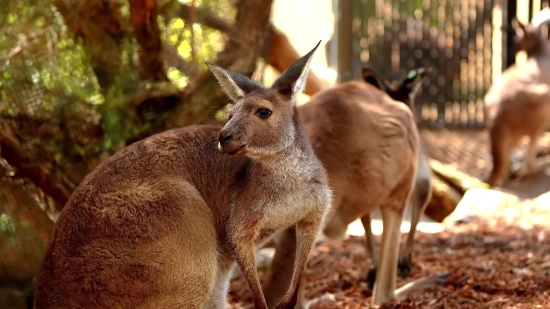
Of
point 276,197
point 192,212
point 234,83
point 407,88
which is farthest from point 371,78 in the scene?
point 192,212

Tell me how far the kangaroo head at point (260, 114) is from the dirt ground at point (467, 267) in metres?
1.79

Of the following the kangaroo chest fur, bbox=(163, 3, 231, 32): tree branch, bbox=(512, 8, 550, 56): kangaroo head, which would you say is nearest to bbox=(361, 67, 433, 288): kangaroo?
bbox=(163, 3, 231, 32): tree branch

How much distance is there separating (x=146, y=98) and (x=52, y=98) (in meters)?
0.70

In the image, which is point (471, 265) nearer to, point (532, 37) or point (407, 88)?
point (407, 88)

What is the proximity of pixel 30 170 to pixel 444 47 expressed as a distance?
966 cm

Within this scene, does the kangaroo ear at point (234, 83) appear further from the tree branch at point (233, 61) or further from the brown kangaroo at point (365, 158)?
the tree branch at point (233, 61)

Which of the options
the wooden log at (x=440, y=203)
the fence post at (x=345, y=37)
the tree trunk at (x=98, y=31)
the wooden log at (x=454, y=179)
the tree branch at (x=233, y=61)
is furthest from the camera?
the fence post at (x=345, y=37)

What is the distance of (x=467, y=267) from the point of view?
5777mm

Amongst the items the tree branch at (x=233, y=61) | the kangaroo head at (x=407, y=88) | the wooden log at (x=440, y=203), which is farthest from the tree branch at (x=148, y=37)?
the wooden log at (x=440, y=203)

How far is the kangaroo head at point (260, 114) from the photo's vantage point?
10.9 feet

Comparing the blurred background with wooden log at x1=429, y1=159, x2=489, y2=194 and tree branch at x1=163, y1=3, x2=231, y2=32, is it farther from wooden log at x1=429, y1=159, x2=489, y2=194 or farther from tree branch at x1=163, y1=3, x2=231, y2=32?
wooden log at x1=429, y1=159, x2=489, y2=194

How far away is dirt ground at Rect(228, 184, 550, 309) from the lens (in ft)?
16.0

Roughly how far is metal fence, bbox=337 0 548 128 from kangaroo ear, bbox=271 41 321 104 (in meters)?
9.12

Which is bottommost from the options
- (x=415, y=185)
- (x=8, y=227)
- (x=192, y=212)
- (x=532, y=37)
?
(x=415, y=185)
